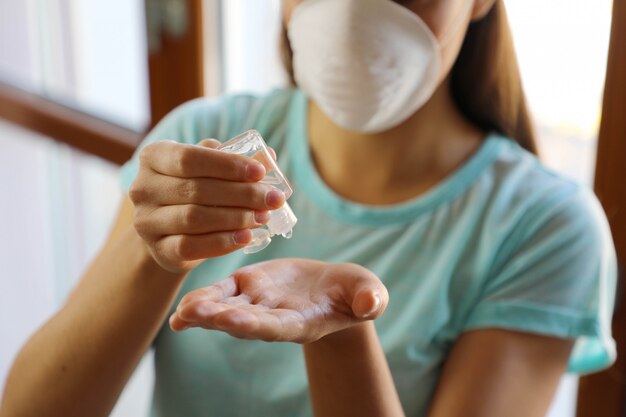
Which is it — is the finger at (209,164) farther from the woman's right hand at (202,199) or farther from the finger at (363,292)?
the finger at (363,292)

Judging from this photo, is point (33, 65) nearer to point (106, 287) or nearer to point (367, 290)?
point (106, 287)

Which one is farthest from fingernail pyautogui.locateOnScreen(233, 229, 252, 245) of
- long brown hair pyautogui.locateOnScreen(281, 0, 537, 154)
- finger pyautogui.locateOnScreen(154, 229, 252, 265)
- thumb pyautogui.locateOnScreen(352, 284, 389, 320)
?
long brown hair pyautogui.locateOnScreen(281, 0, 537, 154)

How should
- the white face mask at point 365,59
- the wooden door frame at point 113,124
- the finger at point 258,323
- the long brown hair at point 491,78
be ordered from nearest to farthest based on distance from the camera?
the finger at point 258,323
the white face mask at point 365,59
the long brown hair at point 491,78
the wooden door frame at point 113,124

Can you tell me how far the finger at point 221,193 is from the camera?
0.61 meters

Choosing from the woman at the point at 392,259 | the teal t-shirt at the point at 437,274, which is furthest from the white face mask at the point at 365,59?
the teal t-shirt at the point at 437,274

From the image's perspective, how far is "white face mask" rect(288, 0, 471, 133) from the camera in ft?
2.68

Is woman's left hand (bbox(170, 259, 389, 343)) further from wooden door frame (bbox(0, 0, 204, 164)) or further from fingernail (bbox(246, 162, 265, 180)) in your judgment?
wooden door frame (bbox(0, 0, 204, 164))

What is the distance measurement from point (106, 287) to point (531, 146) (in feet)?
1.85

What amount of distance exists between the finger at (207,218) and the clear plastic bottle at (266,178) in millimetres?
34

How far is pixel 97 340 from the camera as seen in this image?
821 millimetres

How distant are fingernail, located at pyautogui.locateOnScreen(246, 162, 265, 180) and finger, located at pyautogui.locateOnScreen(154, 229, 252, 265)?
0.05 meters

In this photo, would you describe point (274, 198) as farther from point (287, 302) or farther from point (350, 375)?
point (350, 375)

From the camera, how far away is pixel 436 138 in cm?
93

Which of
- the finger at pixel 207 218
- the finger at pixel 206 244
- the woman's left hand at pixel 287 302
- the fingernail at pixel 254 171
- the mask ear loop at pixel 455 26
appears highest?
the mask ear loop at pixel 455 26
